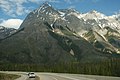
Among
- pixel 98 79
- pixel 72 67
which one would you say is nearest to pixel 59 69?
pixel 72 67

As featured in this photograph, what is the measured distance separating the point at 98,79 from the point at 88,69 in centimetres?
8225

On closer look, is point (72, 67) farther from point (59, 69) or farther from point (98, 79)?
point (98, 79)

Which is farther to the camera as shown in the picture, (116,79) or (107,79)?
(107,79)

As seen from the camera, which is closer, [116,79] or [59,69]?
[116,79]

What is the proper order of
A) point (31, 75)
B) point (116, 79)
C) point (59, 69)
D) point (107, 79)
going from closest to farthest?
point (116, 79) → point (107, 79) → point (31, 75) → point (59, 69)

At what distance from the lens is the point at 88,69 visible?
5089 inches

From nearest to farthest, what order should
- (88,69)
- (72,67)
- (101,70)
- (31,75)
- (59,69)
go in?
1. (31,75)
2. (101,70)
3. (88,69)
4. (72,67)
5. (59,69)

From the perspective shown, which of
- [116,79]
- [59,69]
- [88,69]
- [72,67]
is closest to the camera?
[116,79]

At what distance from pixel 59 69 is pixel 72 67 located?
1364 cm

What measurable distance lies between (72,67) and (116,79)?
127965 millimetres

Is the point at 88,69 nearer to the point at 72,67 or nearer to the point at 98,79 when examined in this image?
the point at 72,67

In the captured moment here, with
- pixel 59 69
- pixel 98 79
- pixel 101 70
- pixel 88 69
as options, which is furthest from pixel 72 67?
pixel 98 79

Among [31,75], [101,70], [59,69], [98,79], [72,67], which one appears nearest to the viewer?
[98,79]

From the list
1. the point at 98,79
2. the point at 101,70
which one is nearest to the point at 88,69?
the point at 101,70
